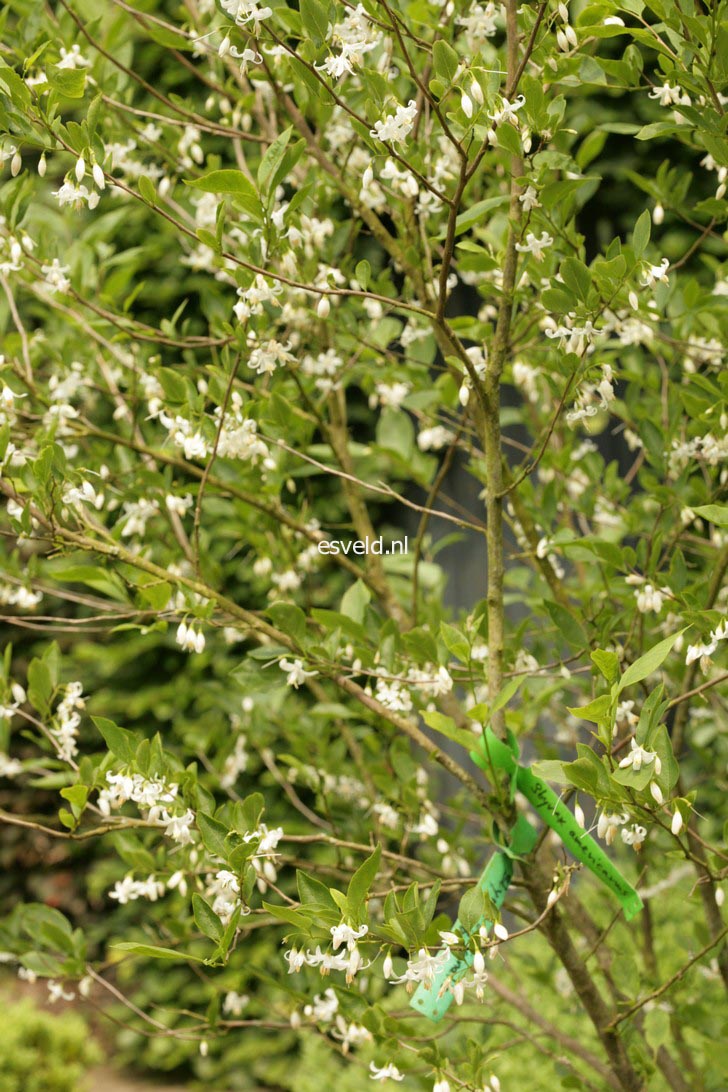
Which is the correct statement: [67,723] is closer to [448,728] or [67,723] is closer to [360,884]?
[448,728]

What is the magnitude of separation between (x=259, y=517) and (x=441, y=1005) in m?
0.95

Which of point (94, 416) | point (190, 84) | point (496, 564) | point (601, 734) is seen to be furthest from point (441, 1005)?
point (190, 84)

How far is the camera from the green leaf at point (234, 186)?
96cm

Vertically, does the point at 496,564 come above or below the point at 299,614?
above

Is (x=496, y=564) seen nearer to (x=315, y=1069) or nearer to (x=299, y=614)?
(x=299, y=614)

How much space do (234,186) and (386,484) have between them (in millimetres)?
688

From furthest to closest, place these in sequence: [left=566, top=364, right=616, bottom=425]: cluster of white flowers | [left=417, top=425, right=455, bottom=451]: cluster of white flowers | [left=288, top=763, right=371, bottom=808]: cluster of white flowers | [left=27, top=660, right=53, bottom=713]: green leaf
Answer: [left=417, top=425, right=455, bottom=451]: cluster of white flowers, [left=288, top=763, right=371, bottom=808]: cluster of white flowers, [left=27, top=660, right=53, bottom=713]: green leaf, [left=566, top=364, right=616, bottom=425]: cluster of white flowers

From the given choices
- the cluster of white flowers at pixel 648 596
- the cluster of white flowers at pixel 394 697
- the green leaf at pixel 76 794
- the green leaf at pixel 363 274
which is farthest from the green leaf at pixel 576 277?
the green leaf at pixel 76 794

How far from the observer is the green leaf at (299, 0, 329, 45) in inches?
38.1

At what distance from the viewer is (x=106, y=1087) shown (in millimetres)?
3689

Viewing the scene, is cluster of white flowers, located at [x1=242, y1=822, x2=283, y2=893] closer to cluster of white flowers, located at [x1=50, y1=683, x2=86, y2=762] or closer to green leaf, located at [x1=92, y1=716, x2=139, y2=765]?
green leaf, located at [x1=92, y1=716, x2=139, y2=765]

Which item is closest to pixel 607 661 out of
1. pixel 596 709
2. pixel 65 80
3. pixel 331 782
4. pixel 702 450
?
pixel 596 709

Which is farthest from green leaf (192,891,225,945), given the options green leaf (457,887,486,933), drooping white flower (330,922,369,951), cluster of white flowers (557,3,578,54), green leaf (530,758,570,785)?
cluster of white flowers (557,3,578,54)

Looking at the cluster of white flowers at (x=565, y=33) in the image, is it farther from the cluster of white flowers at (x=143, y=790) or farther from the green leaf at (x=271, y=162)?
the cluster of white flowers at (x=143, y=790)
